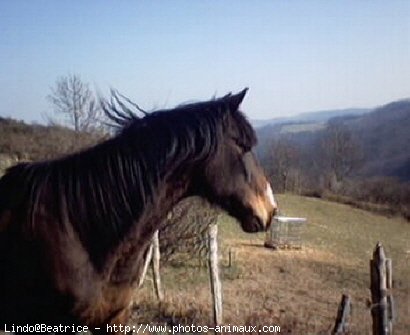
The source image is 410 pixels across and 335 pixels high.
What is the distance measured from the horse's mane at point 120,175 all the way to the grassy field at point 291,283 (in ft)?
12.1

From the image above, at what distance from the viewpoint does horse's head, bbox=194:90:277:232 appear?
3189mm

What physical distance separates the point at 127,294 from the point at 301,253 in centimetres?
2154

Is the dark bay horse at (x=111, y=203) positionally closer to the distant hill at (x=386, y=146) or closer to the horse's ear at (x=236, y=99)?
the horse's ear at (x=236, y=99)

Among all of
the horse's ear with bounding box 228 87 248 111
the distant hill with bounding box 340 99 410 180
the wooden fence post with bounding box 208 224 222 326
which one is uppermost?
the horse's ear with bounding box 228 87 248 111

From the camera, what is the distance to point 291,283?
56.6ft

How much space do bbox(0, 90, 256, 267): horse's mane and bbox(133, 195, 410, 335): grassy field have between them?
369 centimetres

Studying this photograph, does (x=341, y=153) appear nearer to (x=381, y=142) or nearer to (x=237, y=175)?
(x=381, y=142)

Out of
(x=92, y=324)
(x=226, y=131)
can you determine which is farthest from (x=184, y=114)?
(x=92, y=324)

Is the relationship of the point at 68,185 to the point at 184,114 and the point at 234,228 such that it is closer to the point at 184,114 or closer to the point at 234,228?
the point at 184,114

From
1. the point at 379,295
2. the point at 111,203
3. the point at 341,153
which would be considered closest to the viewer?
the point at 111,203

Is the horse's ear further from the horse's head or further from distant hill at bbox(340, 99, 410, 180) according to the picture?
distant hill at bbox(340, 99, 410, 180)

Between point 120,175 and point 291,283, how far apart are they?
14979 millimetres

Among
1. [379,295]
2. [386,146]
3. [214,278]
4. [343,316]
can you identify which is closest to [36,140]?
[214,278]

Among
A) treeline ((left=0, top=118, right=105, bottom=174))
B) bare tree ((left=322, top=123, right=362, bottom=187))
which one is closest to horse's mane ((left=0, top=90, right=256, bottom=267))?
treeline ((left=0, top=118, right=105, bottom=174))
